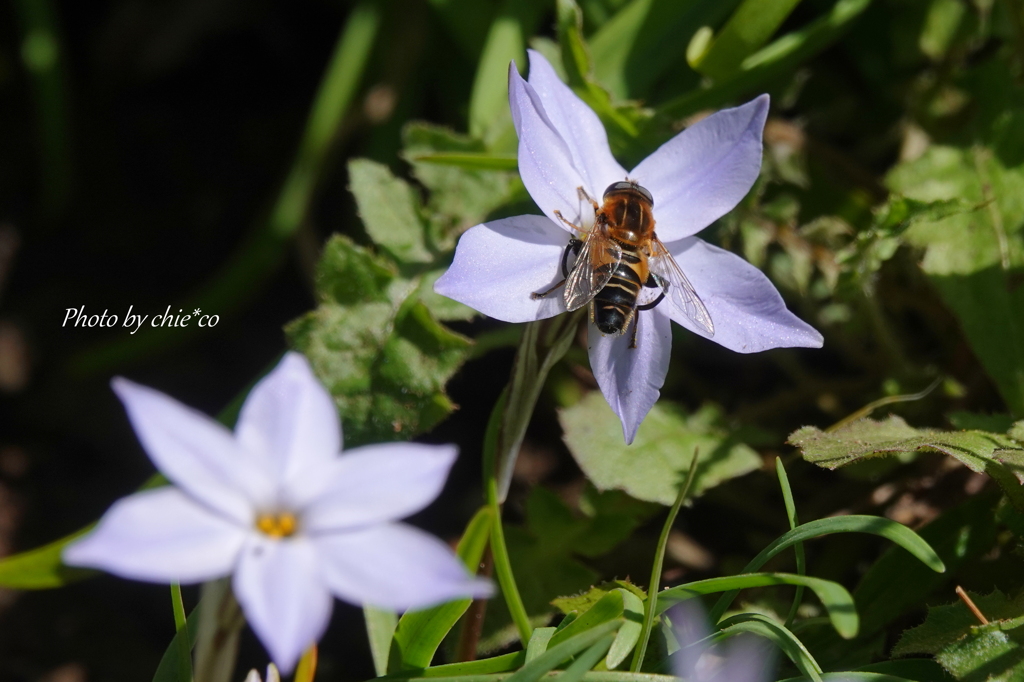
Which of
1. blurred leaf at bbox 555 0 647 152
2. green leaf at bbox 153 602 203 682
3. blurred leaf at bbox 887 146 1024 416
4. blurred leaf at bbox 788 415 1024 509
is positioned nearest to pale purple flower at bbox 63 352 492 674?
green leaf at bbox 153 602 203 682

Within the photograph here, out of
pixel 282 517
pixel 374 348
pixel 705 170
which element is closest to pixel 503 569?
pixel 282 517

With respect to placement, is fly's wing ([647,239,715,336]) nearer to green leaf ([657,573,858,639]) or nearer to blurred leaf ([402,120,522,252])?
green leaf ([657,573,858,639])

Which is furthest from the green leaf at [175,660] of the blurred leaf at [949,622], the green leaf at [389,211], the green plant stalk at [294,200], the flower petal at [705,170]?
the green plant stalk at [294,200]

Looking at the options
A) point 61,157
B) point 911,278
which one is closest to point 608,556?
point 911,278

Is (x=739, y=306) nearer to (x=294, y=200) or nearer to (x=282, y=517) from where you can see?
(x=282, y=517)

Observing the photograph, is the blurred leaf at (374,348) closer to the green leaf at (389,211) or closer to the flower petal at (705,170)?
the green leaf at (389,211)

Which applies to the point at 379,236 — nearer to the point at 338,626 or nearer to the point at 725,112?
the point at 725,112
